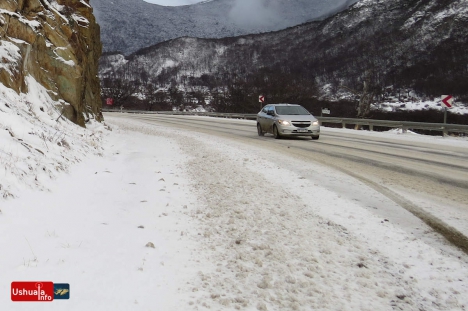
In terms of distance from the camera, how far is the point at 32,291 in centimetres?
236

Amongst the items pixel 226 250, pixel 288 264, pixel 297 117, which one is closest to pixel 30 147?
pixel 226 250

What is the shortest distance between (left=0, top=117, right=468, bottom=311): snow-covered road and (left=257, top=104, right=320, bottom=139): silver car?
862 centimetres

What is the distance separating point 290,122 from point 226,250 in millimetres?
11431

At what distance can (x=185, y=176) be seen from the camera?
6.49 meters

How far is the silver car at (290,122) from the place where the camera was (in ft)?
46.0

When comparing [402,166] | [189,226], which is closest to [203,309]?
[189,226]

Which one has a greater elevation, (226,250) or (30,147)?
(30,147)

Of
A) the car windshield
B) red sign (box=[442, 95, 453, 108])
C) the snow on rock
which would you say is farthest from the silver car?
red sign (box=[442, 95, 453, 108])

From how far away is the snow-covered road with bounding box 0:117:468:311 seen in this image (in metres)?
2.36

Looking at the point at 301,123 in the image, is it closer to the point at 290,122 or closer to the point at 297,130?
the point at 297,130

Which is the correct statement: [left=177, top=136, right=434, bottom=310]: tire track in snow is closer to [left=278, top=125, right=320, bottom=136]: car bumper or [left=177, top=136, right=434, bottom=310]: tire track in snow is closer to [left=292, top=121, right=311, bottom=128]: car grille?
[left=278, top=125, right=320, bottom=136]: car bumper

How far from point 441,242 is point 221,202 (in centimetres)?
266

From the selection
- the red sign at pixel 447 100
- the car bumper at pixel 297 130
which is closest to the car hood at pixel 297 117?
the car bumper at pixel 297 130

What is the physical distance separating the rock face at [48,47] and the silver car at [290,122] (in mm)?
7878
